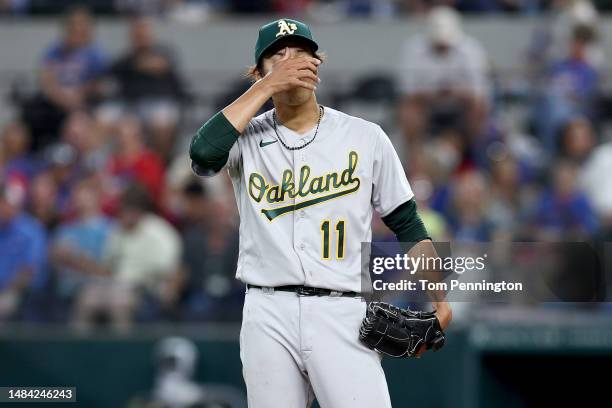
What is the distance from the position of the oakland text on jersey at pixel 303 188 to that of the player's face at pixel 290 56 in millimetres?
224

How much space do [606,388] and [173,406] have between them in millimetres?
2919

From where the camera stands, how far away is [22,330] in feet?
26.3

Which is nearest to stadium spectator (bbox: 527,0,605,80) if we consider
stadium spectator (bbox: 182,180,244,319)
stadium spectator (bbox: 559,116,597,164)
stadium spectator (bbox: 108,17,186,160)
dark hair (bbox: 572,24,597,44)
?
dark hair (bbox: 572,24,597,44)

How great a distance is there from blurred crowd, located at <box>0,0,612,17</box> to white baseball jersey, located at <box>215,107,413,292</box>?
25.0 feet

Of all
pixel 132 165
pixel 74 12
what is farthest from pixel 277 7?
pixel 132 165

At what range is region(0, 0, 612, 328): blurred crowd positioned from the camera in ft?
27.1

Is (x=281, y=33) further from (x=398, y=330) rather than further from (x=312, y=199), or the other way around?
(x=398, y=330)

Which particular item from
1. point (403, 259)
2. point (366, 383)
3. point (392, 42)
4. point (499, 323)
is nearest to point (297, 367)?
point (366, 383)

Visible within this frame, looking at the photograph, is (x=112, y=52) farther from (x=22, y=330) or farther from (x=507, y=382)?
(x=507, y=382)

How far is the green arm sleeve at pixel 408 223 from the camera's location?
160 inches

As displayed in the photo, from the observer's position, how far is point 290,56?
393 centimetres

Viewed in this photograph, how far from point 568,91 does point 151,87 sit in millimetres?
3411

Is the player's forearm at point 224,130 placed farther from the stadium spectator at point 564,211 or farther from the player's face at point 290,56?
the stadium spectator at point 564,211

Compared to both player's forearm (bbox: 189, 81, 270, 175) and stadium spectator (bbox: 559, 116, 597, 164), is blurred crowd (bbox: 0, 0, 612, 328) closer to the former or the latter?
stadium spectator (bbox: 559, 116, 597, 164)
